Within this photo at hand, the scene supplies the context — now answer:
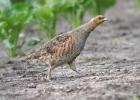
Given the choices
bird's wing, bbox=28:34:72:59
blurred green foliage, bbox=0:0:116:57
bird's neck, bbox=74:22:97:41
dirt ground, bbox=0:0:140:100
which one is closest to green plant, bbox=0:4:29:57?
blurred green foliage, bbox=0:0:116:57

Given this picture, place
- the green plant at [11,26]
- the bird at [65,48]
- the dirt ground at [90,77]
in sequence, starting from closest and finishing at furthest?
the dirt ground at [90,77], the bird at [65,48], the green plant at [11,26]

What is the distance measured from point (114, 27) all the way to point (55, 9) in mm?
3999

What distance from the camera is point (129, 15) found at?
1984 centimetres

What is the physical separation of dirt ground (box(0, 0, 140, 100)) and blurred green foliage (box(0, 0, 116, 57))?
19.9 inches

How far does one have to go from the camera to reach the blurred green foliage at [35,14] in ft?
37.7

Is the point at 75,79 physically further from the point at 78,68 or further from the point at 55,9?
the point at 55,9

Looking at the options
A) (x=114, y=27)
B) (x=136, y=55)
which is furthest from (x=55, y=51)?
(x=114, y=27)

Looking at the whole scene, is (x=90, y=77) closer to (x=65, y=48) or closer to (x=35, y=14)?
(x=65, y=48)

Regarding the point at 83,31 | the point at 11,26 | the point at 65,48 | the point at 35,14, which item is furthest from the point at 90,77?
the point at 35,14

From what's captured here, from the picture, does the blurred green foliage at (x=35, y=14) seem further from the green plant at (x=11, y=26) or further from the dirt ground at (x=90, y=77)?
the dirt ground at (x=90, y=77)

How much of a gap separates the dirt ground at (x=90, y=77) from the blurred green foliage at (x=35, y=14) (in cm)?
51

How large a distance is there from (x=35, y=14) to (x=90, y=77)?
411 centimetres

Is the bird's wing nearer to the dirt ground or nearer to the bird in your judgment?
the bird

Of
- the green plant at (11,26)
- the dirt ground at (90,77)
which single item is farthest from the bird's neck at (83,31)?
the green plant at (11,26)
